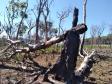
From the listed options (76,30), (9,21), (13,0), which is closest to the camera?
(76,30)

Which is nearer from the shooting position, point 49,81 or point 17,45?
point 49,81

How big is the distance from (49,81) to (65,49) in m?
2.74

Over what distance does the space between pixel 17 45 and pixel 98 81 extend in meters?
3.72

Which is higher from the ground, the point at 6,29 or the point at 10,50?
the point at 6,29

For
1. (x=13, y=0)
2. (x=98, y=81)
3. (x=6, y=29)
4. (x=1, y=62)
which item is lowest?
(x=98, y=81)

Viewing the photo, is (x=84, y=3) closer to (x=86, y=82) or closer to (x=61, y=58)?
(x=86, y=82)

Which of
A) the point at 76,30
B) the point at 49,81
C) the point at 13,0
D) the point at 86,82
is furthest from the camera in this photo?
the point at 13,0

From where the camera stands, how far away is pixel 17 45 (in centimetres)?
1129

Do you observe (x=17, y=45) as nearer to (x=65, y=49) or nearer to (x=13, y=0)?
(x=65, y=49)

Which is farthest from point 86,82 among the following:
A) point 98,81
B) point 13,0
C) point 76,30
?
point 13,0

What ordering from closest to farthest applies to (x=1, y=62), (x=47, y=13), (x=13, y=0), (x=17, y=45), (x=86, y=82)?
(x=86, y=82) → (x=17, y=45) → (x=1, y=62) → (x=47, y=13) → (x=13, y=0)

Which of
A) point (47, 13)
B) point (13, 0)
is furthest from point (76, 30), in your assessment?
point (13, 0)

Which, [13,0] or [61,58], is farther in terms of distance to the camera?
[13,0]

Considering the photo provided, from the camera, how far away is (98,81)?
37.7 feet
